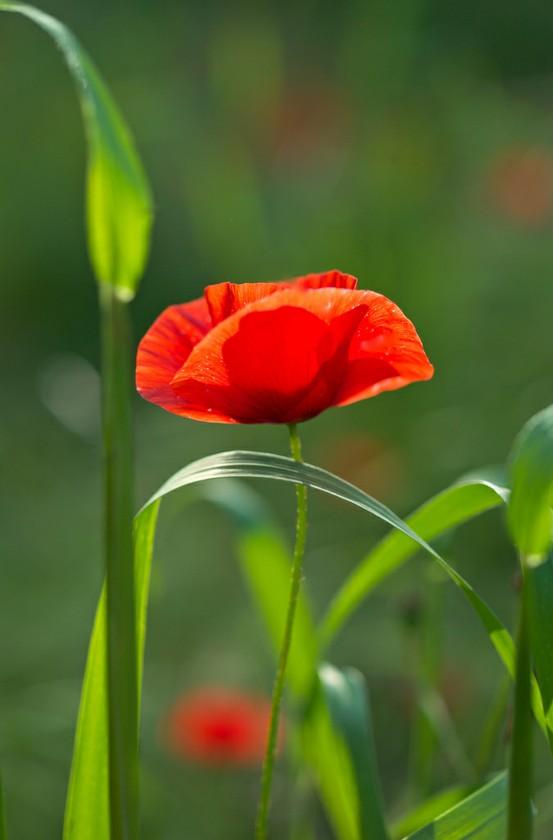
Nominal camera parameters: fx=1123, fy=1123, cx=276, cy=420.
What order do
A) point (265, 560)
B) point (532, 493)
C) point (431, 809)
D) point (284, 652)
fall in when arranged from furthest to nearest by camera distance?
point (265, 560) < point (431, 809) < point (284, 652) < point (532, 493)

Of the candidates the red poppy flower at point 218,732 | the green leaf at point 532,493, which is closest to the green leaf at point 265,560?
the green leaf at point 532,493

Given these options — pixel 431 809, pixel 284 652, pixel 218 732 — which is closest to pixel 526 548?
pixel 284 652

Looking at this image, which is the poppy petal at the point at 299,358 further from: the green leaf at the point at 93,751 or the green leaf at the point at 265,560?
the green leaf at the point at 265,560

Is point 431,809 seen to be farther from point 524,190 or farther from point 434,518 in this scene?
point 524,190

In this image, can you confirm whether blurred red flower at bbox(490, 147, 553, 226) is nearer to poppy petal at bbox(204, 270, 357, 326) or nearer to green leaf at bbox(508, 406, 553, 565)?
poppy petal at bbox(204, 270, 357, 326)

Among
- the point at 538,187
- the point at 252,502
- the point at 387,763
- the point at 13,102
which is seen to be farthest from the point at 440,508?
the point at 13,102

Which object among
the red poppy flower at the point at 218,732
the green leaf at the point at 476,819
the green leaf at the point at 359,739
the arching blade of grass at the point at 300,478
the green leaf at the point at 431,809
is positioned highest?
the arching blade of grass at the point at 300,478
